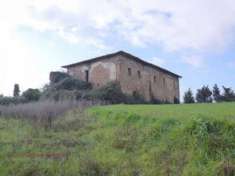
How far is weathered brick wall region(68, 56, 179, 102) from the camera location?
3118 centimetres

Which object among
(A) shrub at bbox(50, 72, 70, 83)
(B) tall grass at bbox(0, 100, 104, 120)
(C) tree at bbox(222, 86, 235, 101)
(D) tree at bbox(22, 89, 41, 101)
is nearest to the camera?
(B) tall grass at bbox(0, 100, 104, 120)

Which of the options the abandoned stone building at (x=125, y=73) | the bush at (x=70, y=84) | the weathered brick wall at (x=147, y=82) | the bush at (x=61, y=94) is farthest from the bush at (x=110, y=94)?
the bush at (x=70, y=84)

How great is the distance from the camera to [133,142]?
7949 millimetres

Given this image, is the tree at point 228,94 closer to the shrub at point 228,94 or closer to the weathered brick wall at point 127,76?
the shrub at point 228,94

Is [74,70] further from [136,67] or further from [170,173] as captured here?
[170,173]

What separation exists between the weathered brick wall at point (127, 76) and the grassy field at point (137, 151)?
21767 mm

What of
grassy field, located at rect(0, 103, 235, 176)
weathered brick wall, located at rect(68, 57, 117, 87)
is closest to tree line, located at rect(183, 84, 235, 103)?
weathered brick wall, located at rect(68, 57, 117, 87)

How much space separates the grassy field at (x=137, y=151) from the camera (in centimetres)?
625

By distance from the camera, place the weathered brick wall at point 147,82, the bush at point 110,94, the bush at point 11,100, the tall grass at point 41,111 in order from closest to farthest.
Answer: the tall grass at point 41,111, the bush at point 11,100, the bush at point 110,94, the weathered brick wall at point 147,82

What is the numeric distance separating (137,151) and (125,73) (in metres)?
24.5

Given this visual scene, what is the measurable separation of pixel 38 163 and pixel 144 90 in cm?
2822

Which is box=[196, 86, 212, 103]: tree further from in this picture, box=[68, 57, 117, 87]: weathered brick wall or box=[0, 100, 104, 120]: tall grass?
box=[0, 100, 104, 120]: tall grass

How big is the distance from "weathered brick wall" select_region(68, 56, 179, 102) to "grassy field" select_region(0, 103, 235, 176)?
21767 mm

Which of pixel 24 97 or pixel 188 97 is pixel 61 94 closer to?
pixel 24 97
